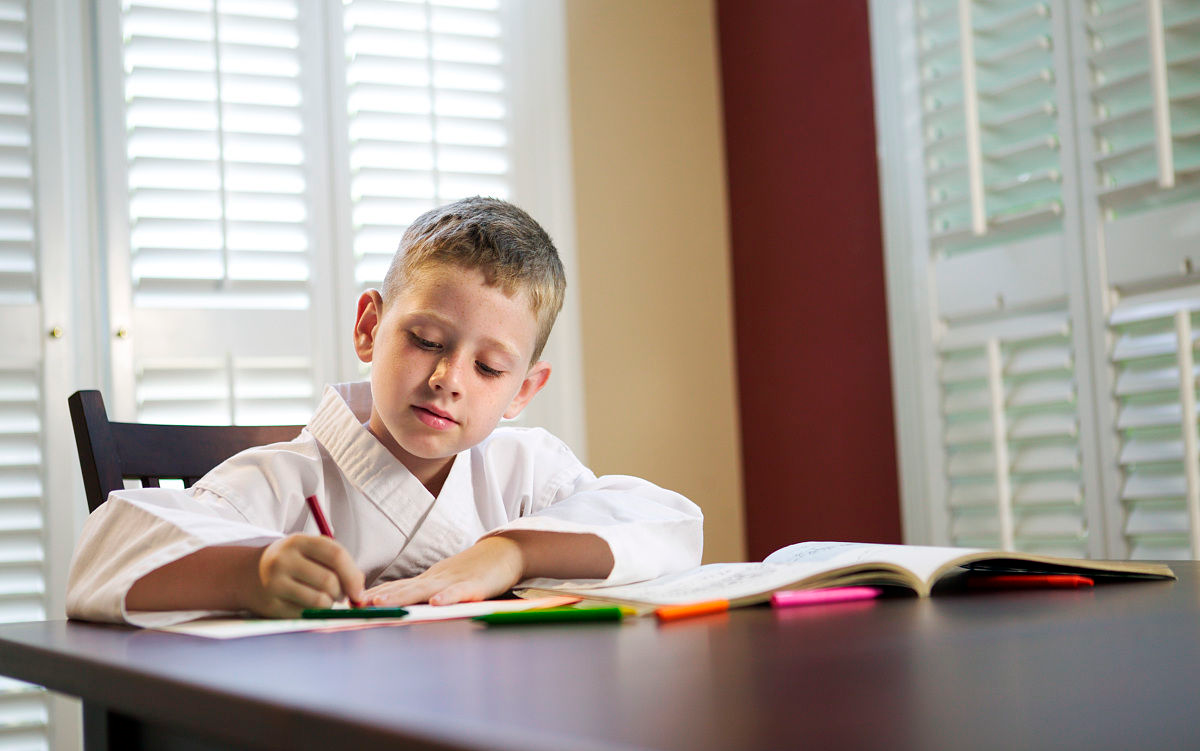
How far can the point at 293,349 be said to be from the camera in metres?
2.58

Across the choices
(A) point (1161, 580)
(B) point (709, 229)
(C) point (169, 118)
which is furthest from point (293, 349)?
(A) point (1161, 580)

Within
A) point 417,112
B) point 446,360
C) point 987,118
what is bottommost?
point 446,360

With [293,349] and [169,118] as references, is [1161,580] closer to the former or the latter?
[293,349]

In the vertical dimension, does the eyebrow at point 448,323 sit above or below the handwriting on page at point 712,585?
above

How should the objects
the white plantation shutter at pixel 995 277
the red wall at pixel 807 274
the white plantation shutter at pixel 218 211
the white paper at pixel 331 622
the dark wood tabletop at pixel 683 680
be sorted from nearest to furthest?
the dark wood tabletop at pixel 683 680 < the white paper at pixel 331 622 < the white plantation shutter at pixel 995 277 < the white plantation shutter at pixel 218 211 < the red wall at pixel 807 274

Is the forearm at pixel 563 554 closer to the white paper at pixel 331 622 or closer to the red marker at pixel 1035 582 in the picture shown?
the white paper at pixel 331 622

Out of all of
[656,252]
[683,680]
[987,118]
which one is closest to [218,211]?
[656,252]

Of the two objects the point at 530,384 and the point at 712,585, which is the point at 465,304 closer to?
the point at 530,384

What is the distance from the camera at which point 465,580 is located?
2.91 feet

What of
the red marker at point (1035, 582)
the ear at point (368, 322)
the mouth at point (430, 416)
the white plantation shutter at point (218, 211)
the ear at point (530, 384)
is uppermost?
the white plantation shutter at point (218, 211)

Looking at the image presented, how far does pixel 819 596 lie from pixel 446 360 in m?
0.48

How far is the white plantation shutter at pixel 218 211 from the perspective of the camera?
2449 mm

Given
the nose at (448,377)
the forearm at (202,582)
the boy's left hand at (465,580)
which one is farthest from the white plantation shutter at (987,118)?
the forearm at (202,582)

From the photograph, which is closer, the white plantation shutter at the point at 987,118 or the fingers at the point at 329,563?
the fingers at the point at 329,563
